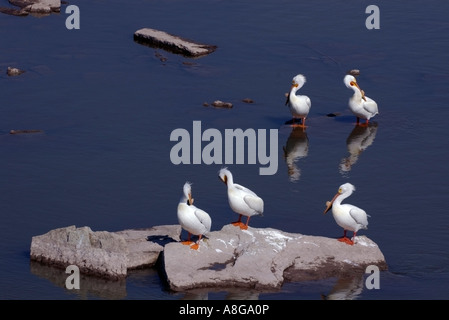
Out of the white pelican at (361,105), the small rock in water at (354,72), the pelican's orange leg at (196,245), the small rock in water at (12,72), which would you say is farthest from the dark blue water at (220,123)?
the pelican's orange leg at (196,245)

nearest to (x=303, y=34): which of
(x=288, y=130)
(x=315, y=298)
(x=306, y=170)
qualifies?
(x=288, y=130)

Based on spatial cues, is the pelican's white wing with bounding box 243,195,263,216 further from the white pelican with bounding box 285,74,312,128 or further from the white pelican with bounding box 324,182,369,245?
the white pelican with bounding box 285,74,312,128

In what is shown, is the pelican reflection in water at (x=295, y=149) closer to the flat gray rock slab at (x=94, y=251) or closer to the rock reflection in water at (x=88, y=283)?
the flat gray rock slab at (x=94, y=251)

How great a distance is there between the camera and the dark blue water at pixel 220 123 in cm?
2070

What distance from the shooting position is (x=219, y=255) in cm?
1888

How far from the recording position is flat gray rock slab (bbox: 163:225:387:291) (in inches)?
723

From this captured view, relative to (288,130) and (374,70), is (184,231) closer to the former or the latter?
(288,130)

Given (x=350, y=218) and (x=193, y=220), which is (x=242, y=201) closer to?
(x=193, y=220)

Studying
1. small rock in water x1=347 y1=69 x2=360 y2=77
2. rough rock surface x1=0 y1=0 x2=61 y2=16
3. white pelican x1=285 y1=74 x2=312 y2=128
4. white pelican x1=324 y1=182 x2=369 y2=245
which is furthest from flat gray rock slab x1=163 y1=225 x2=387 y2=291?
rough rock surface x1=0 y1=0 x2=61 y2=16

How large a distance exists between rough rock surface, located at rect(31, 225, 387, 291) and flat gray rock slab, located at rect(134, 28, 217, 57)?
13.3 meters

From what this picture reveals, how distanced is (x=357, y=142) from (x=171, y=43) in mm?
8542

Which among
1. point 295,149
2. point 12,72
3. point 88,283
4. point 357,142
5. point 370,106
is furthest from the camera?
point 12,72

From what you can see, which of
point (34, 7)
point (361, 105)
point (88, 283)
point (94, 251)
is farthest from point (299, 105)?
point (34, 7)

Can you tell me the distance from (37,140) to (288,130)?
6.53m
